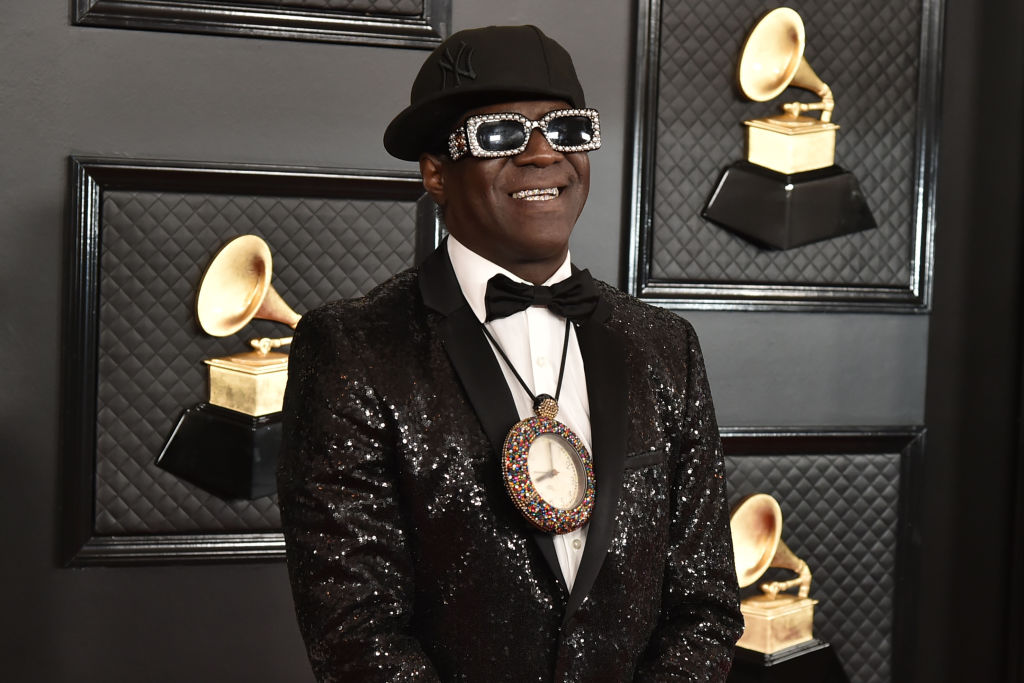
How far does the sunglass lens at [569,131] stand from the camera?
1462 millimetres

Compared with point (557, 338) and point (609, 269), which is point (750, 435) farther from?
point (557, 338)

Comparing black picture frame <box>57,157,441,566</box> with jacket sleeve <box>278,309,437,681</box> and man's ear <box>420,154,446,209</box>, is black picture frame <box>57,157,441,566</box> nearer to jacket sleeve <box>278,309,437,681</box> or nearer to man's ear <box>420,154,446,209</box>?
man's ear <box>420,154,446,209</box>

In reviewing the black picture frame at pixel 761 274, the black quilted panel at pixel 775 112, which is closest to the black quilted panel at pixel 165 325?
the black picture frame at pixel 761 274

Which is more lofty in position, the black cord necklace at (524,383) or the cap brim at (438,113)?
the cap brim at (438,113)

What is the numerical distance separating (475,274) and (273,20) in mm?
1241

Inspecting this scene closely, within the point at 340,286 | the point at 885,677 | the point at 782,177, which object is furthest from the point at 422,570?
the point at 885,677

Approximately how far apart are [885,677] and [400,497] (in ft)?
6.54

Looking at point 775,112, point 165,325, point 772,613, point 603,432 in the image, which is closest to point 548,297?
point 603,432

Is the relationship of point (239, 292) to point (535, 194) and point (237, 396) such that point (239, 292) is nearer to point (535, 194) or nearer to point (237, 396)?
point (237, 396)

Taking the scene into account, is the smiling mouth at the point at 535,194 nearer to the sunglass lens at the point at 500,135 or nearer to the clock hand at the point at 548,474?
the sunglass lens at the point at 500,135

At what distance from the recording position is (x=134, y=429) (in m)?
2.50

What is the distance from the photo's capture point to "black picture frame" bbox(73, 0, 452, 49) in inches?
94.8

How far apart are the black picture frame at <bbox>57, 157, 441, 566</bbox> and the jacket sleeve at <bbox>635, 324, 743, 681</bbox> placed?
3.94ft

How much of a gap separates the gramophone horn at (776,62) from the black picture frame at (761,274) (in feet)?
0.19
